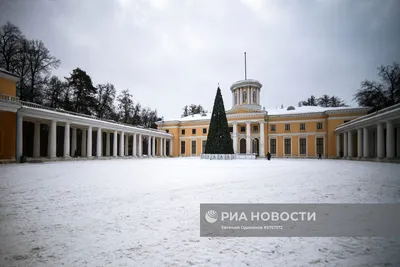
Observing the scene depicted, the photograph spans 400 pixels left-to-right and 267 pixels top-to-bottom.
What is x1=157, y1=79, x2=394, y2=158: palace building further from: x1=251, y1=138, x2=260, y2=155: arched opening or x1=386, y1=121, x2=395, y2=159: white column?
x1=386, y1=121, x2=395, y2=159: white column

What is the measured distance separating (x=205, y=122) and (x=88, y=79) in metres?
25.0

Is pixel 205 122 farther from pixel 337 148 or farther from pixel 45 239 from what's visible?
pixel 45 239

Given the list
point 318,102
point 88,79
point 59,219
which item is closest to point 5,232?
point 59,219

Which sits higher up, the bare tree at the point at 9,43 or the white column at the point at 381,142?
the bare tree at the point at 9,43

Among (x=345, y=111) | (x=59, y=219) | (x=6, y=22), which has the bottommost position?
(x=59, y=219)

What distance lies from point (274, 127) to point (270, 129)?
89 centimetres

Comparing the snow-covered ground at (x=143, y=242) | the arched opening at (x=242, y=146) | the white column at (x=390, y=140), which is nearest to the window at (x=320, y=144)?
the arched opening at (x=242, y=146)

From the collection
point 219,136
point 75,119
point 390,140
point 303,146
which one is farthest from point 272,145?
point 75,119

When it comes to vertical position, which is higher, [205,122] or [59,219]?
[205,122]

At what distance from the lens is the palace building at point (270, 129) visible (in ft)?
123

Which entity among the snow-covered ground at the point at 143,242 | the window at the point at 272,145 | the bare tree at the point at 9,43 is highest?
the bare tree at the point at 9,43

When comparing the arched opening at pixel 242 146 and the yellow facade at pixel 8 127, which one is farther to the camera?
the arched opening at pixel 242 146

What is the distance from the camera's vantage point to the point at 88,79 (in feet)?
124

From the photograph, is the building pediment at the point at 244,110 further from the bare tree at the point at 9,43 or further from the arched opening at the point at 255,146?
the bare tree at the point at 9,43
